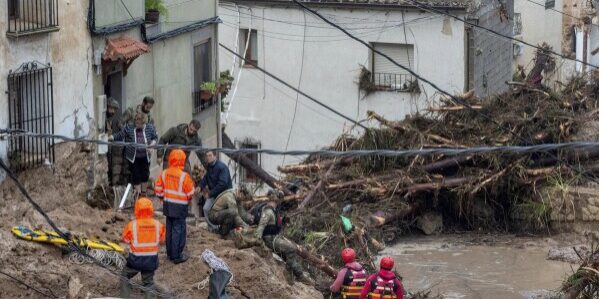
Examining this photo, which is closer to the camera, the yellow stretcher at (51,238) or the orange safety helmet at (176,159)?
the yellow stretcher at (51,238)

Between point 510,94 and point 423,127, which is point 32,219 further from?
point 510,94

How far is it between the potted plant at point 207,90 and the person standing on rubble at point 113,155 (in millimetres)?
5341

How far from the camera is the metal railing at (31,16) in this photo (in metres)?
18.7

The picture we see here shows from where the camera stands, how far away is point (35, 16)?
19.3m

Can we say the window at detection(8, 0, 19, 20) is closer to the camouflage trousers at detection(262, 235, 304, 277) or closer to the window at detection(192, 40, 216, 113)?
the camouflage trousers at detection(262, 235, 304, 277)

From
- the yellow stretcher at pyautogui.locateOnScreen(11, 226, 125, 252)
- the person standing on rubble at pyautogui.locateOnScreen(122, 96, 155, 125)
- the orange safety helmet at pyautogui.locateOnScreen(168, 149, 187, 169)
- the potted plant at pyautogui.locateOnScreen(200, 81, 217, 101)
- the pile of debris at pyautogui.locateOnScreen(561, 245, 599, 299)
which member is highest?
the potted plant at pyautogui.locateOnScreen(200, 81, 217, 101)

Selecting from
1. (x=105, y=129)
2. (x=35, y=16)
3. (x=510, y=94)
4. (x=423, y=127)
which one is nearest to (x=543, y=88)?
(x=510, y=94)

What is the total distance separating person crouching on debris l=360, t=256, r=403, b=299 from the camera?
15.9 meters

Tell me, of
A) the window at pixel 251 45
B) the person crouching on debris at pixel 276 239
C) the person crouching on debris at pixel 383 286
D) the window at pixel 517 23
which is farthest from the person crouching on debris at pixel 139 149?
the window at pixel 517 23

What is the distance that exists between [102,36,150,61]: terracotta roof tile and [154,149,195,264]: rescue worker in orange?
386 centimetres

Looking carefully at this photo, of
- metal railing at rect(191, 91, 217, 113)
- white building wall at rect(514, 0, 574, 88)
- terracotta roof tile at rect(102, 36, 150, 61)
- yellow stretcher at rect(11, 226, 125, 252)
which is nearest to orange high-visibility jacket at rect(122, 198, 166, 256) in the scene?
yellow stretcher at rect(11, 226, 125, 252)

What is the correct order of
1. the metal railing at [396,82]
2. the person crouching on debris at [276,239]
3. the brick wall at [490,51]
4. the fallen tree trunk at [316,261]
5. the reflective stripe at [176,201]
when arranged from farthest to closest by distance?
1. the brick wall at [490,51]
2. the metal railing at [396,82]
3. the fallen tree trunk at [316,261]
4. the person crouching on debris at [276,239]
5. the reflective stripe at [176,201]

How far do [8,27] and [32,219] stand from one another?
2.45 meters

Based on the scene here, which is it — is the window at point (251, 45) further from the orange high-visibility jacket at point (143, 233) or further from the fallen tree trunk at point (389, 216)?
the orange high-visibility jacket at point (143, 233)
